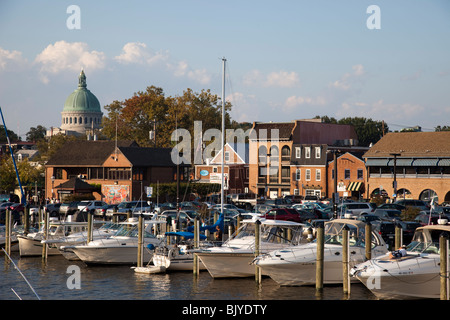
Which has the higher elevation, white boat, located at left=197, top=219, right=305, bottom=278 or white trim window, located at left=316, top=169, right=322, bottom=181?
white trim window, located at left=316, top=169, right=322, bottom=181

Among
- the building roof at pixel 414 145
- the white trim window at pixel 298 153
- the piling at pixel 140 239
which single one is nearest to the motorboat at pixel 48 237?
the piling at pixel 140 239

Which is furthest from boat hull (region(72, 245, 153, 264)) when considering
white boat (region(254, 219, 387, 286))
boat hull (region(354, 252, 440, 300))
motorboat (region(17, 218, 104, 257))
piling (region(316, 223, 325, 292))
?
boat hull (region(354, 252, 440, 300))

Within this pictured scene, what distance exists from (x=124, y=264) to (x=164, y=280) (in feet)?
16.4

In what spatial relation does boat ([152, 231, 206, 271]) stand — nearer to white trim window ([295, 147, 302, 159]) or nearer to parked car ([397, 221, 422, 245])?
parked car ([397, 221, 422, 245])

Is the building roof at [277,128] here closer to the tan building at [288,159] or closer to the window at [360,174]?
the tan building at [288,159]

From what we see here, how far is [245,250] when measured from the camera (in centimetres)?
3183

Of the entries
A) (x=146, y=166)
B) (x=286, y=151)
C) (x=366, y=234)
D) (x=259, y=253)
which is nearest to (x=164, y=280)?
(x=259, y=253)

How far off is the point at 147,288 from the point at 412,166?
2266 inches

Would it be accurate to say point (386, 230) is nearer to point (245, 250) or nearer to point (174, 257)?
point (245, 250)

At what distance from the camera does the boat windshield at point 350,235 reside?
30.0m

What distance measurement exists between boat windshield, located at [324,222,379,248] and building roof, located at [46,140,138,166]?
189 feet

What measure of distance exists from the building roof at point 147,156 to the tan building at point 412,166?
2525 centimetres

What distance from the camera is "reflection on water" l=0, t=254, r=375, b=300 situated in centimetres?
2853

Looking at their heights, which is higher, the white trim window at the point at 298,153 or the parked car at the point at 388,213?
the white trim window at the point at 298,153
